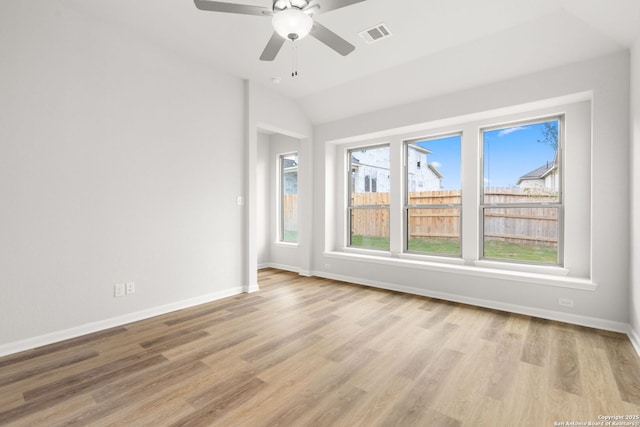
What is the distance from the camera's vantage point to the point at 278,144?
6488 millimetres

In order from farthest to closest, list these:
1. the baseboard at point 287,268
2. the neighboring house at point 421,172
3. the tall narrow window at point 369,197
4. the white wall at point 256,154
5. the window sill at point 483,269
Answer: the baseboard at point 287,268, the tall narrow window at point 369,197, the neighboring house at point 421,172, the white wall at point 256,154, the window sill at point 483,269

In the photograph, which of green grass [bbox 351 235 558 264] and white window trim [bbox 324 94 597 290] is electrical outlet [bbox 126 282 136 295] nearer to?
white window trim [bbox 324 94 597 290]

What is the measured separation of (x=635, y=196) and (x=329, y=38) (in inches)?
126

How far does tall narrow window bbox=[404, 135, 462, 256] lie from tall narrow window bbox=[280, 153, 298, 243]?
254 centimetres

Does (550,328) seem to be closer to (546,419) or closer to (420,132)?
(546,419)

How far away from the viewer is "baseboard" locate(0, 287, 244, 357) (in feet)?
8.63

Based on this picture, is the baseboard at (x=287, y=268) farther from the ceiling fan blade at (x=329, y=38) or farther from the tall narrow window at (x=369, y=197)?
the ceiling fan blade at (x=329, y=38)

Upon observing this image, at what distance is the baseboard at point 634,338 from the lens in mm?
2615

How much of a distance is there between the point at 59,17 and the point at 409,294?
5222 mm

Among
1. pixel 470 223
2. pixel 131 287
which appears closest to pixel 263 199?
pixel 131 287

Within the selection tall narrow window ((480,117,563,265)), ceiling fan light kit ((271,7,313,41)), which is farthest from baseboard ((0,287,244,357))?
tall narrow window ((480,117,563,265))

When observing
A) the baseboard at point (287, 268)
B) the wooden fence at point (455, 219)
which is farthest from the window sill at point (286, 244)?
the wooden fence at point (455, 219)

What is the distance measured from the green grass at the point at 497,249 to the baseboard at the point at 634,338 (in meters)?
1.02

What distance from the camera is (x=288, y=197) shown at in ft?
21.7
